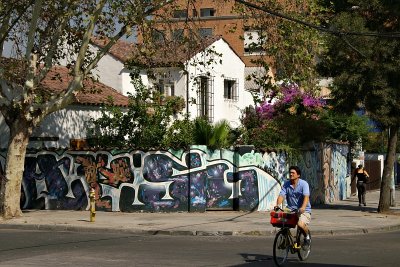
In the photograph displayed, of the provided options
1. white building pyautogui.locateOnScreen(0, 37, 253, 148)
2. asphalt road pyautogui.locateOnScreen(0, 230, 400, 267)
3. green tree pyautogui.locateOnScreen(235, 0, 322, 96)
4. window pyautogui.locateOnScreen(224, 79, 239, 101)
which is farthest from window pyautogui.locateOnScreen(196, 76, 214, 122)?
asphalt road pyautogui.locateOnScreen(0, 230, 400, 267)

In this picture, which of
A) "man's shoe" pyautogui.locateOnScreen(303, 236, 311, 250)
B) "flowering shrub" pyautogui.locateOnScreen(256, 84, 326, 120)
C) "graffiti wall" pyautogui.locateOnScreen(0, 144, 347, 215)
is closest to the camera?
"man's shoe" pyautogui.locateOnScreen(303, 236, 311, 250)

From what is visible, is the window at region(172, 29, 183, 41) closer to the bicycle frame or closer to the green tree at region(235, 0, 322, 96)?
the green tree at region(235, 0, 322, 96)

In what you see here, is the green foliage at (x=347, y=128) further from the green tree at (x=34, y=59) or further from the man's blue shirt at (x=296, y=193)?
the man's blue shirt at (x=296, y=193)

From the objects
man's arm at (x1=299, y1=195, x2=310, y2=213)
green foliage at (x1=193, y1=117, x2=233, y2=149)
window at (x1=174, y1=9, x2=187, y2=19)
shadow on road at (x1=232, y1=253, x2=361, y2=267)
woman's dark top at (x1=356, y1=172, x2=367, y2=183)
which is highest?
window at (x1=174, y1=9, x2=187, y2=19)

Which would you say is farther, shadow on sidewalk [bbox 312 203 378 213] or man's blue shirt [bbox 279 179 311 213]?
shadow on sidewalk [bbox 312 203 378 213]

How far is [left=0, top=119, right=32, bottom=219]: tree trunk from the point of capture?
2188 cm

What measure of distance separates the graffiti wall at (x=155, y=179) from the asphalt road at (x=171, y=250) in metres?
5.79

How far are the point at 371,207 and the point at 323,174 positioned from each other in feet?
7.79

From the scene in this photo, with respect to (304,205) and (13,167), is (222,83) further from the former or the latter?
(304,205)

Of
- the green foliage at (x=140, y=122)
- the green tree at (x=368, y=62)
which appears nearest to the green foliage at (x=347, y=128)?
the green tree at (x=368, y=62)

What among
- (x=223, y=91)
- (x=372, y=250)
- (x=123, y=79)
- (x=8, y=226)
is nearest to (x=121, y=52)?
(x=123, y=79)

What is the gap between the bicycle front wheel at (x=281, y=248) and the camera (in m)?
12.8

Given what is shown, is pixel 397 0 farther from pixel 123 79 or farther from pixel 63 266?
pixel 123 79

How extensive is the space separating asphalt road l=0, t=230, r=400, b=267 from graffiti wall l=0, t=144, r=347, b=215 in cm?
579
